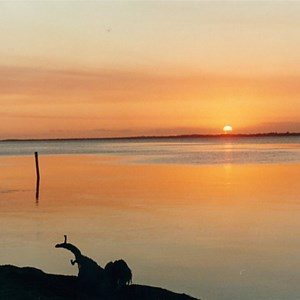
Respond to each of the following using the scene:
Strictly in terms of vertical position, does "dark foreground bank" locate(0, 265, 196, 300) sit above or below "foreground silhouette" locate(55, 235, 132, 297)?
below

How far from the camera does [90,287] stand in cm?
1622

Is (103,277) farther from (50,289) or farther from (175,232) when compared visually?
(175,232)

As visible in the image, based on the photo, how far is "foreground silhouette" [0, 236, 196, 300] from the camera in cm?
1556

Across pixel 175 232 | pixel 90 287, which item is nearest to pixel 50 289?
pixel 90 287

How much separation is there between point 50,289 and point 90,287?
141 cm

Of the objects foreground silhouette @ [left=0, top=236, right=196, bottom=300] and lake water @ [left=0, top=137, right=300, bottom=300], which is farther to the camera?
lake water @ [left=0, top=137, right=300, bottom=300]

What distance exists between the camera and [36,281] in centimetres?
1744

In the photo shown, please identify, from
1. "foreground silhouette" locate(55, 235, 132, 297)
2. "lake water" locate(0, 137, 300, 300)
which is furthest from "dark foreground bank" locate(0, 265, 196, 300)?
"lake water" locate(0, 137, 300, 300)

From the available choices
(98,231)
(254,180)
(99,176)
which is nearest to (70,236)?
(98,231)

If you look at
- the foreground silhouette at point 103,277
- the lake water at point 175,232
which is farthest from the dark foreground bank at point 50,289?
the lake water at point 175,232

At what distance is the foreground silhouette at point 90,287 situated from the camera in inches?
613

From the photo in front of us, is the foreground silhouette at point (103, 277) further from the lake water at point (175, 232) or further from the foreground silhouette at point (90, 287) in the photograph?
A: the lake water at point (175, 232)

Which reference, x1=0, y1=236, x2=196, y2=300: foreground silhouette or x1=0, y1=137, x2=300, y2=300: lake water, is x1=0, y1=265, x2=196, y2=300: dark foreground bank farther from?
x1=0, y1=137, x2=300, y2=300: lake water

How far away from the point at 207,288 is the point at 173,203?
21.8m
